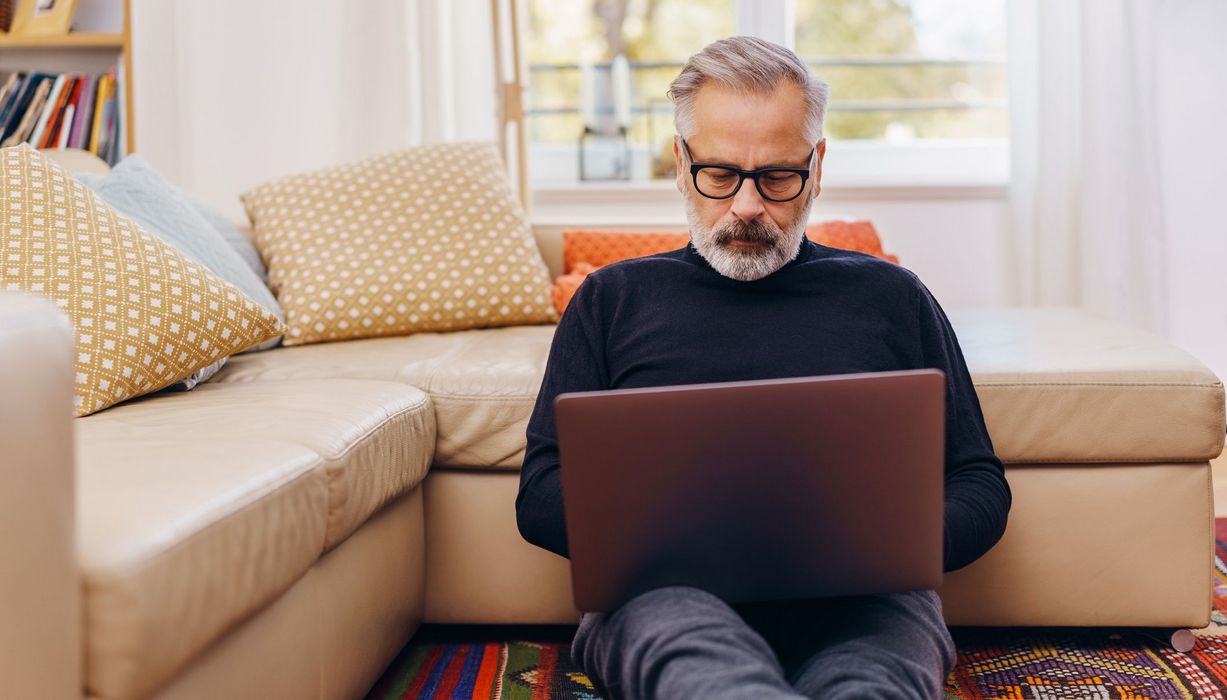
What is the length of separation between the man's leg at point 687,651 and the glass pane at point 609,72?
2.73 m

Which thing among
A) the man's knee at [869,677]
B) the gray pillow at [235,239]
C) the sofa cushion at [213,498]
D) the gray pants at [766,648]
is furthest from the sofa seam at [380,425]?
the gray pillow at [235,239]

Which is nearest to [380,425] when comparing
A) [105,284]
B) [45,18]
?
[105,284]

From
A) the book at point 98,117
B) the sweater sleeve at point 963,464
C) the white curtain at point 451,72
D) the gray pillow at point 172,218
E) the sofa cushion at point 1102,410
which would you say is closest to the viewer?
the sweater sleeve at point 963,464

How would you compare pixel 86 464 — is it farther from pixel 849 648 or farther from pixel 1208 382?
pixel 1208 382

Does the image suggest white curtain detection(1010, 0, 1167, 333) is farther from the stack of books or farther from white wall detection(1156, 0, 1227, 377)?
the stack of books

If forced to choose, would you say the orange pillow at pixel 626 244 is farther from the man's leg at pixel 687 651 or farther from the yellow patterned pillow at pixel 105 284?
the man's leg at pixel 687 651

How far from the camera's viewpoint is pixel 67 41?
3.07 metres

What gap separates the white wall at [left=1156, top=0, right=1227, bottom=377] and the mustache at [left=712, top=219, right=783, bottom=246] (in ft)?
7.77

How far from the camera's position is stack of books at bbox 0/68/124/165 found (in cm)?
301

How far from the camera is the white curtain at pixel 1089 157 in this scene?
314 centimetres

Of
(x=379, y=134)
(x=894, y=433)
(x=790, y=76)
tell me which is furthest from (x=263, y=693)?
(x=379, y=134)

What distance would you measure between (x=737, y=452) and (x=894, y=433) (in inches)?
5.2

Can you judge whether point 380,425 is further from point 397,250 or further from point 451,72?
point 451,72

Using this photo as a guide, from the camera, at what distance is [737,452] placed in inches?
36.4
